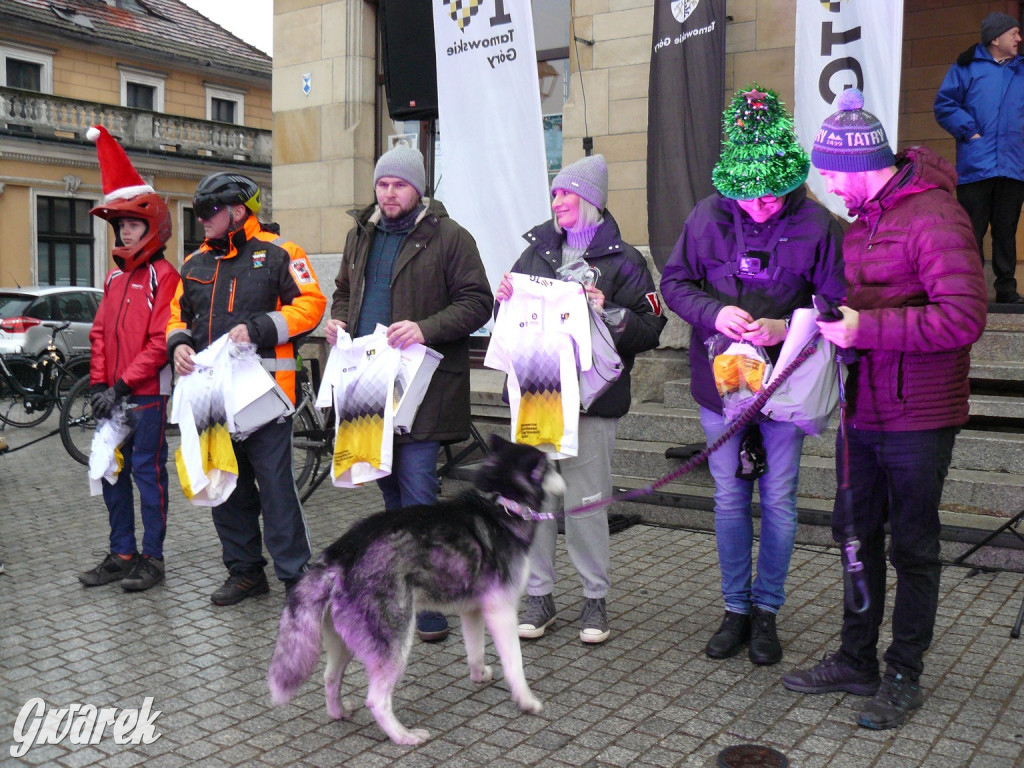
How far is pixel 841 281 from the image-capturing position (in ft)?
13.8

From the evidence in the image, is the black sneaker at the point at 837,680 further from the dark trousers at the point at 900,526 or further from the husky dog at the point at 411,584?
the husky dog at the point at 411,584

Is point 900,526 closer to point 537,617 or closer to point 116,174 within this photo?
point 537,617

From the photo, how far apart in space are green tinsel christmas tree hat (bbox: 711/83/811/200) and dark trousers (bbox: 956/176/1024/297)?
159 inches

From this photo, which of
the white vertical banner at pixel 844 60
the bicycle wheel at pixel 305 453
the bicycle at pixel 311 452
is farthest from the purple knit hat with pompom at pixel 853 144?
the bicycle wheel at pixel 305 453

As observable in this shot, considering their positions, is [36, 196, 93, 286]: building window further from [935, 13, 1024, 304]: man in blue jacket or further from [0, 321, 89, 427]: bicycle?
[935, 13, 1024, 304]: man in blue jacket

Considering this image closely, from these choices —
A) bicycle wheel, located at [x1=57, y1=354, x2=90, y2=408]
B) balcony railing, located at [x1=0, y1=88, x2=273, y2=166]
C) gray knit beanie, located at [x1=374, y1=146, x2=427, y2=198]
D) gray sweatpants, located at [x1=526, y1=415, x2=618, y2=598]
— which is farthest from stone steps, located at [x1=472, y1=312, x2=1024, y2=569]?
balcony railing, located at [x1=0, y1=88, x2=273, y2=166]

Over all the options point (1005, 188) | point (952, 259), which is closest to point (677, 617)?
point (952, 259)

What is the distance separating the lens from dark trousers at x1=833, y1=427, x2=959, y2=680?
3713mm

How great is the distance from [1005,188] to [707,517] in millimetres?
3406

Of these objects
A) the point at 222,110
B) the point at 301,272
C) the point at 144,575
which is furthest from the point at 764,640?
the point at 222,110

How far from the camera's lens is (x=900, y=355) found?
3.70 metres

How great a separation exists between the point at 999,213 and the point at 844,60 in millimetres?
1769

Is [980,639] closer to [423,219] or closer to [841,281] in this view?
[841,281]

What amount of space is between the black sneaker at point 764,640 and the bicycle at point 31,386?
35.0 ft
